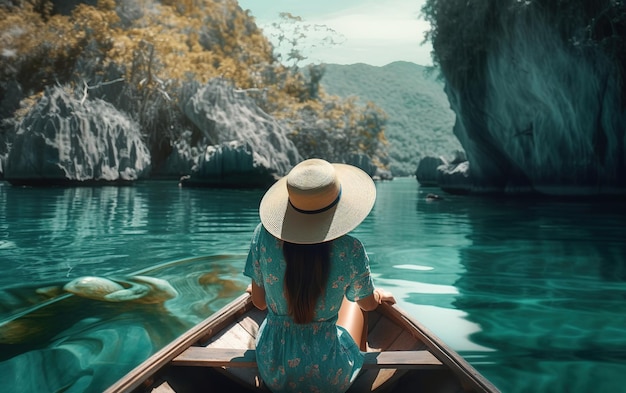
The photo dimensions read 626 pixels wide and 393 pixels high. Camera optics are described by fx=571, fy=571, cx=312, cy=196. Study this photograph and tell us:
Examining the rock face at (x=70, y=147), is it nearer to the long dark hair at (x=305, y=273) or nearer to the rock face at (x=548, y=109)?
the rock face at (x=548, y=109)

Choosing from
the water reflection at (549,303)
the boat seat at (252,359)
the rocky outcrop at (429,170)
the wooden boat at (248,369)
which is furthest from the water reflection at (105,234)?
the rocky outcrop at (429,170)

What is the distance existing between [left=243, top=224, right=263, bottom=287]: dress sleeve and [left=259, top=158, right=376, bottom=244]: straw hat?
17cm

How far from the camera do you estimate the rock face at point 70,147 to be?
88.1 ft

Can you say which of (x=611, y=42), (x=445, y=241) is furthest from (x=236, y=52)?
(x=445, y=241)

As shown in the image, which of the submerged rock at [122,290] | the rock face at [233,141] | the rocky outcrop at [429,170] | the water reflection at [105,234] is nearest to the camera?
the submerged rock at [122,290]

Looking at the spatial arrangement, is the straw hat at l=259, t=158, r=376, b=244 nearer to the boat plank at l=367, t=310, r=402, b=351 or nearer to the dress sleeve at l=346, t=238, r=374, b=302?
the dress sleeve at l=346, t=238, r=374, b=302

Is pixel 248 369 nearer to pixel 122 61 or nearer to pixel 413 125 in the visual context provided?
pixel 122 61

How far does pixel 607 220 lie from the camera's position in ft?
49.9

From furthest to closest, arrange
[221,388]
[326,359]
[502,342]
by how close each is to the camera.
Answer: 1. [502,342]
2. [221,388]
3. [326,359]

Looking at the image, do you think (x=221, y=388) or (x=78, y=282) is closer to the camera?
(x=221, y=388)

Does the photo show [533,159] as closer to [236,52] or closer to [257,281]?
[257,281]

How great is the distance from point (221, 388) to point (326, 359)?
88 centimetres

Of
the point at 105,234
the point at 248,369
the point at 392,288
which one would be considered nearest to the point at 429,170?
the point at 105,234

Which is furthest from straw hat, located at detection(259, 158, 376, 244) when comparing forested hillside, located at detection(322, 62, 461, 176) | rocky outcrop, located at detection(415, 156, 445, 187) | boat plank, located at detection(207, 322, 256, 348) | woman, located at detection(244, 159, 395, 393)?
forested hillside, located at detection(322, 62, 461, 176)
